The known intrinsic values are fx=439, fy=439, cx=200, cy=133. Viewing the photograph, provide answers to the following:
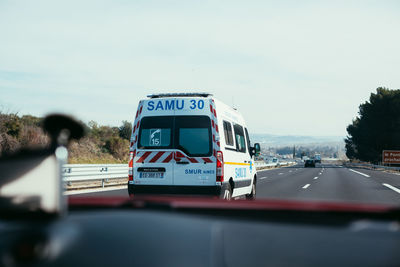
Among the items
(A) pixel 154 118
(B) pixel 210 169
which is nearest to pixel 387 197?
(B) pixel 210 169

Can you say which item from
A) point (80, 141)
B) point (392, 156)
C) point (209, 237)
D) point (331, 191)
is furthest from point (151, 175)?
point (392, 156)

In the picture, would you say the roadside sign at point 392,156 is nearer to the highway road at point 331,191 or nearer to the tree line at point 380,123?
the tree line at point 380,123

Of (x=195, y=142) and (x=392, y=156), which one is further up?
(x=195, y=142)

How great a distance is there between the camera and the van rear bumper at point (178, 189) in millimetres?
8914

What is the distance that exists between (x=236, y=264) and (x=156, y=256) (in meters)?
0.42

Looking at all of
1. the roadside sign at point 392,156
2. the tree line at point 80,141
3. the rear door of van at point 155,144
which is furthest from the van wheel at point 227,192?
the roadside sign at point 392,156

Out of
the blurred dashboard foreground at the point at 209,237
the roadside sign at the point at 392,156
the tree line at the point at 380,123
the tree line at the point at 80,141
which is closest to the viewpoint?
the blurred dashboard foreground at the point at 209,237

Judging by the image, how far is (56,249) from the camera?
178 cm

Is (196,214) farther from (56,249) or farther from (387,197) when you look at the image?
(387,197)

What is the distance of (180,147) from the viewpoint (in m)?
9.16

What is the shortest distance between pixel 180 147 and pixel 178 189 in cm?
87

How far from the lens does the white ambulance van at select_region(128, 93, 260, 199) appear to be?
29.5 feet

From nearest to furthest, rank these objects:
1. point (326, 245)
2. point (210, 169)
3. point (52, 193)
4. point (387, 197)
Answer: point (52, 193) < point (326, 245) < point (210, 169) < point (387, 197)

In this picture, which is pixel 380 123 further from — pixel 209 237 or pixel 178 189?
pixel 209 237
